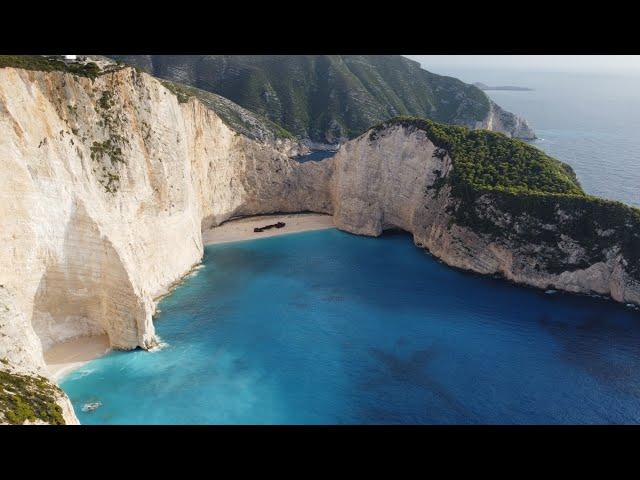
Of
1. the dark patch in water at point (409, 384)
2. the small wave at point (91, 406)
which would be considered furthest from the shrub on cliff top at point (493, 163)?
the small wave at point (91, 406)

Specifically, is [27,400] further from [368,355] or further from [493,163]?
[493,163]

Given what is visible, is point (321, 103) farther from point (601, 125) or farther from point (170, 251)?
point (170, 251)

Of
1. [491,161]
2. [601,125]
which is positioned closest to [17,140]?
[491,161]

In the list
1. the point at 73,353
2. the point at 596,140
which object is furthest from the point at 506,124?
the point at 73,353

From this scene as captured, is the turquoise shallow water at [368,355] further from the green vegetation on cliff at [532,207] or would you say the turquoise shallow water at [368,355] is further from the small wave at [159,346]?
the green vegetation on cliff at [532,207]

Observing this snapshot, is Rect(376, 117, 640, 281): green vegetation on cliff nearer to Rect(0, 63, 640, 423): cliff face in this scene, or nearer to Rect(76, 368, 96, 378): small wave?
Rect(0, 63, 640, 423): cliff face
